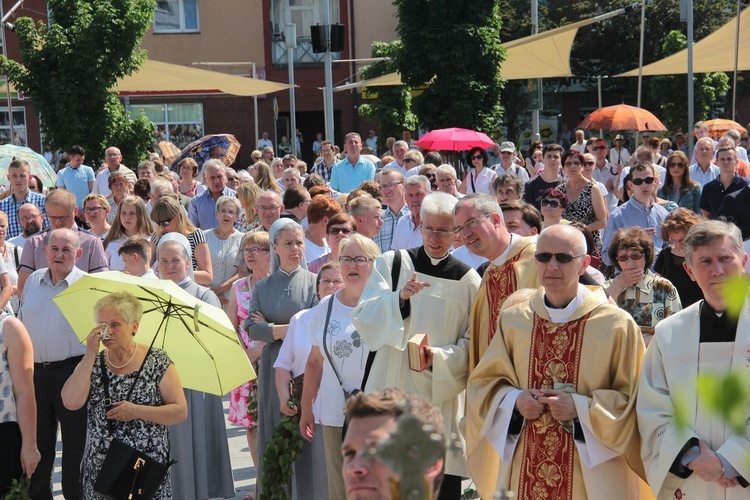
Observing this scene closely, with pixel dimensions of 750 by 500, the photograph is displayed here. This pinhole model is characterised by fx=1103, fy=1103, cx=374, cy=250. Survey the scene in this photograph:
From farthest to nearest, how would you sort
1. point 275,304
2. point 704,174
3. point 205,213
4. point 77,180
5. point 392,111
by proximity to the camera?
point 392,111, point 77,180, point 704,174, point 205,213, point 275,304

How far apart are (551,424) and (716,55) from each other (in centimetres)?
1892

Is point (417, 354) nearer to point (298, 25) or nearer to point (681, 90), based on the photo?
point (681, 90)

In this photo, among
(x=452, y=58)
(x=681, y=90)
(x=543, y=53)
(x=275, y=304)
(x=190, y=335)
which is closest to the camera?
(x=190, y=335)

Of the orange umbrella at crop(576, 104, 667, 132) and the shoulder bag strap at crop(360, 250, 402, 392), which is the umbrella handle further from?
the orange umbrella at crop(576, 104, 667, 132)

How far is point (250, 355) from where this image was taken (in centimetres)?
708

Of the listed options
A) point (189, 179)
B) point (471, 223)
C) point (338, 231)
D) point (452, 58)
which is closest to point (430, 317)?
point (471, 223)

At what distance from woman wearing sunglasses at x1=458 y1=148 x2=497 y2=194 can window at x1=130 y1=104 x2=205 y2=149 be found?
27.3 m

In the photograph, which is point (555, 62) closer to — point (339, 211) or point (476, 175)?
point (476, 175)

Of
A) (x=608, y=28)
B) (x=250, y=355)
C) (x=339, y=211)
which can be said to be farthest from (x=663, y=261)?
(x=608, y=28)

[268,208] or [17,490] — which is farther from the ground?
[268,208]

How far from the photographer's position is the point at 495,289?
17.1ft

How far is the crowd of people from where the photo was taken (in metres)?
4.35

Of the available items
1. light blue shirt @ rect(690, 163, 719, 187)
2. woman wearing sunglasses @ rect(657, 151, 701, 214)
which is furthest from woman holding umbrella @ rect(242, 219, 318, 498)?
light blue shirt @ rect(690, 163, 719, 187)

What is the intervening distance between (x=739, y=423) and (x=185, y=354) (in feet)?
15.4
